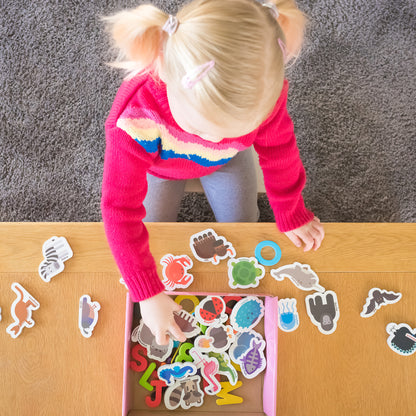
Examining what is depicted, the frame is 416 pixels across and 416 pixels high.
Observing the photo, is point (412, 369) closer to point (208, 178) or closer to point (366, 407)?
point (366, 407)

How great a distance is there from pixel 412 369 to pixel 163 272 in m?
0.45

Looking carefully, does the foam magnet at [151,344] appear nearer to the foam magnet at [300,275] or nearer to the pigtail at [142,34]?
the foam magnet at [300,275]

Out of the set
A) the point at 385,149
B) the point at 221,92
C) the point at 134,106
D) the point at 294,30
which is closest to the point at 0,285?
the point at 134,106

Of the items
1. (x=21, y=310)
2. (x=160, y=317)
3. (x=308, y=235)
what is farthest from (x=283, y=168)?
(x=21, y=310)

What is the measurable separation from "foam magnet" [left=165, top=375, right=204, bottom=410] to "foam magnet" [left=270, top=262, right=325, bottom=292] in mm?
224

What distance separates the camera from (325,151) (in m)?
1.27

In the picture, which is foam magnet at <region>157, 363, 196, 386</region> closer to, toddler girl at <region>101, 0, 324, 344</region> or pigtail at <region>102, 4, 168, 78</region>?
toddler girl at <region>101, 0, 324, 344</region>

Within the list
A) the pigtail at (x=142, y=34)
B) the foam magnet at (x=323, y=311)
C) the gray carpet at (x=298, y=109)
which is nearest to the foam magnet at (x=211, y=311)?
the foam magnet at (x=323, y=311)

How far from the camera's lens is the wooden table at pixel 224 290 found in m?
0.68

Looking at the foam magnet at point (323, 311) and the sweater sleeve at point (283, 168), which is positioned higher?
the sweater sleeve at point (283, 168)

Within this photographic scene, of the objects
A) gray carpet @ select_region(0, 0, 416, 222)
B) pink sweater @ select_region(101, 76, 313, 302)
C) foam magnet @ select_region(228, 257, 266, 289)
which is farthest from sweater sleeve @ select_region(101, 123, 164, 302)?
gray carpet @ select_region(0, 0, 416, 222)

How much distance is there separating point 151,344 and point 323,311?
0.30 meters

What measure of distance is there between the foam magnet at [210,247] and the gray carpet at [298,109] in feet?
1.60

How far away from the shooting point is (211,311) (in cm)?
72
